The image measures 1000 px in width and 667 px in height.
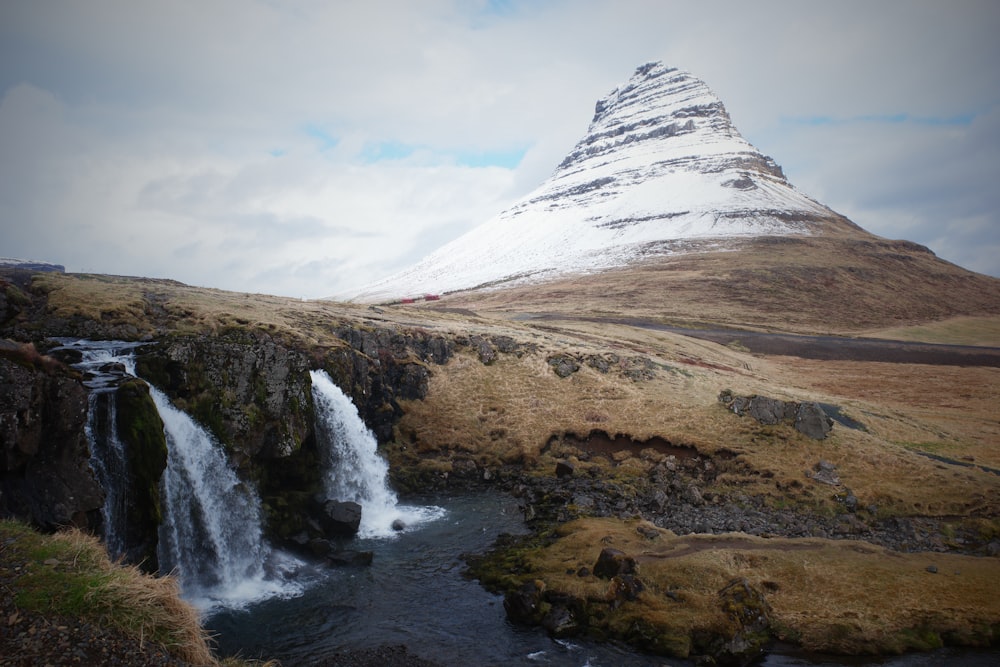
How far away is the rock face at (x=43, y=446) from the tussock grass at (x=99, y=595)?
520 centimetres

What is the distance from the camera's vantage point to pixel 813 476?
31875 millimetres

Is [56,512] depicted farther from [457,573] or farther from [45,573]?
[457,573]

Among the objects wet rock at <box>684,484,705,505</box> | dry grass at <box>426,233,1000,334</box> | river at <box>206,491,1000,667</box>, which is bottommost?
river at <box>206,491,1000,667</box>

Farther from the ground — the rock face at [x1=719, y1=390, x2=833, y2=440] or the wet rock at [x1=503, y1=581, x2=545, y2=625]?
the rock face at [x1=719, y1=390, x2=833, y2=440]

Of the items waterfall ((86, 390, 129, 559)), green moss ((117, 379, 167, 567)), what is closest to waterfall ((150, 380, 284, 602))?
green moss ((117, 379, 167, 567))

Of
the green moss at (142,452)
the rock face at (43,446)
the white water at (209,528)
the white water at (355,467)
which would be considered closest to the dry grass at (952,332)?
the white water at (355,467)

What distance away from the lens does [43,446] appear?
16.9 metres

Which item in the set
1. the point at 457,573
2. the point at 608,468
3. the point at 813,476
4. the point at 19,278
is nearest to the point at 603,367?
the point at 608,468

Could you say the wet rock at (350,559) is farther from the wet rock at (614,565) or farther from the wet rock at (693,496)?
the wet rock at (693,496)

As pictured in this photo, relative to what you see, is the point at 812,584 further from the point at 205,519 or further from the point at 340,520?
the point at 205,519

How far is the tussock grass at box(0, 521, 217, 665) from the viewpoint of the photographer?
9578 mm

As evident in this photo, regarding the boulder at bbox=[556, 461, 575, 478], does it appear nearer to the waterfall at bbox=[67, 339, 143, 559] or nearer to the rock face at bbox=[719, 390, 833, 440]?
the rock face at bbox=[719, 390, 833, 440]

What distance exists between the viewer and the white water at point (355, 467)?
2909cm

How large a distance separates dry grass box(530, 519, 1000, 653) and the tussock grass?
14.1 meters
